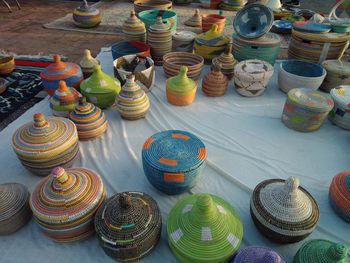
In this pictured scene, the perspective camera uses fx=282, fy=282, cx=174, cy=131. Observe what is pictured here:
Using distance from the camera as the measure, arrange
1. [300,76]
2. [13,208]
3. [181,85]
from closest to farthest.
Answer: [13,208], [181,85], [300,76]

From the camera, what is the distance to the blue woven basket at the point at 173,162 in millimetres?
1746

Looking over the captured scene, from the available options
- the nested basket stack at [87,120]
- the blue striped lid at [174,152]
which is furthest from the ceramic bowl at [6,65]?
the blue striped lid at [174,152]

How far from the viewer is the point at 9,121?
2648 millimetres

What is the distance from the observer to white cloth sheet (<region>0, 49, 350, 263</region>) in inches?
65.1

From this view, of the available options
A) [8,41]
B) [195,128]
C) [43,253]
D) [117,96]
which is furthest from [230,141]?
[8,41]

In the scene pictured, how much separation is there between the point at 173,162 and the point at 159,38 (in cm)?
204

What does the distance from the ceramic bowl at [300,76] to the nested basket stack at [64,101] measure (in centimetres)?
207

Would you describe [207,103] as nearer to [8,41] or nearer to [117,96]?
[117,96]

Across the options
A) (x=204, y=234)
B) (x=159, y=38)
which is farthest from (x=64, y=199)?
(x=159, y=38)

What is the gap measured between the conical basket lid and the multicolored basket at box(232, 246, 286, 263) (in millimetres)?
810

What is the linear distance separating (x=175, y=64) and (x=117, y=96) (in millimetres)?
928

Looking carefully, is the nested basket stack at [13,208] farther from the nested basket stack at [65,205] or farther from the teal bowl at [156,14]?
the teal bowl at [156,14]

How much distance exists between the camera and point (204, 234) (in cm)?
143

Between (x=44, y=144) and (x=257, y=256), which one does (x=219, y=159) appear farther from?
(x=44, y=144)
